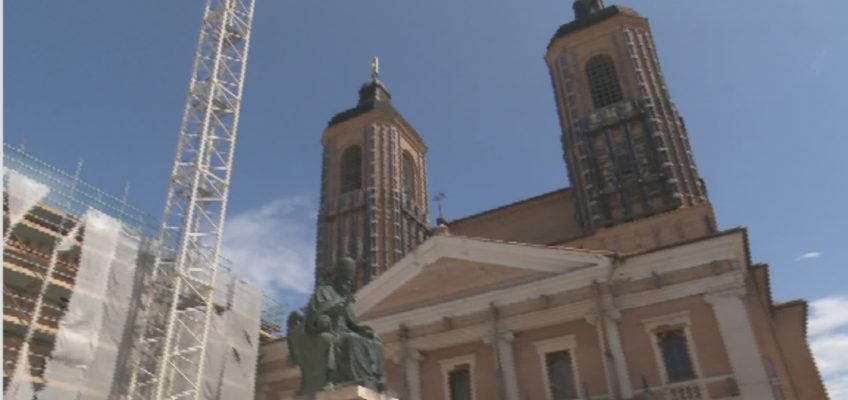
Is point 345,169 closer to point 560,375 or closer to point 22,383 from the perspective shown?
point 560,375

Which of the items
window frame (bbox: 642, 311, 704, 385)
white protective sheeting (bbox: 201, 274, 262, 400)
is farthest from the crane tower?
window frame (bbox: 642, 311, 704, 385)

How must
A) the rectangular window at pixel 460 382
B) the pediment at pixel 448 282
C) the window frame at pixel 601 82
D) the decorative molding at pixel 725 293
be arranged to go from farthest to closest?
the window frame at pixel 601 82, the pediment at pixel 448 282, the rectangular window at pixel 460 382, the decorative molding at pixel 725 293

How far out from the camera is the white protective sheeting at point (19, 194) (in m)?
20.9

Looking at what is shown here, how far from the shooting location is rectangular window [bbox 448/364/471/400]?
72.5ft

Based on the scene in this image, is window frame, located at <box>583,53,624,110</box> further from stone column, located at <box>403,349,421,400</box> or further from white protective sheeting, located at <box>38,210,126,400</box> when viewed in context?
white protective sheeting, located at <box>38,210,126,400</box>

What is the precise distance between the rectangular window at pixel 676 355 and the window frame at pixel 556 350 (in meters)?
2.48

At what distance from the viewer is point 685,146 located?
3766 centimetres

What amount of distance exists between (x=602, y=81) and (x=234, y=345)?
26.4 meters

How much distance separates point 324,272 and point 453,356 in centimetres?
2418

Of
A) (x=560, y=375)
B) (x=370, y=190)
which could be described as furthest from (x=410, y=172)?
(x=560, y=375)

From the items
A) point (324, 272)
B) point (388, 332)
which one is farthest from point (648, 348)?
point (324, 272)

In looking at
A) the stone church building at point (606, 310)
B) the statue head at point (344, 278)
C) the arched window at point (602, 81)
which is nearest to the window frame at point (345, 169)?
the arched window at point (602, 81)

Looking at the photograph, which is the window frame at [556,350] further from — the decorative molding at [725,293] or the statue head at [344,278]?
the statue head at [344,278]

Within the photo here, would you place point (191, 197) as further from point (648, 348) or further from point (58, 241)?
point (648, 348)
